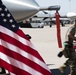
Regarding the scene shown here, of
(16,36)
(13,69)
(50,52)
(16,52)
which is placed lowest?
(50,52)

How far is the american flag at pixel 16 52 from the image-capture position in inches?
124

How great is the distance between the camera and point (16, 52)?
3166 mm

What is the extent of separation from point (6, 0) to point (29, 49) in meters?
4.69

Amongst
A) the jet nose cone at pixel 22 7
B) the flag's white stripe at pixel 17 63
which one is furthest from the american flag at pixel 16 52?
the jet nose cone at pixel 22 7

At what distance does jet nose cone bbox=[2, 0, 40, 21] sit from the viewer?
7605 mm

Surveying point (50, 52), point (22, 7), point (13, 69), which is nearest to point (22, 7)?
point (22, 7)

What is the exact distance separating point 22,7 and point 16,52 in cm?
458

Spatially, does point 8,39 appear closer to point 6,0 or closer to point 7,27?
point 7,27

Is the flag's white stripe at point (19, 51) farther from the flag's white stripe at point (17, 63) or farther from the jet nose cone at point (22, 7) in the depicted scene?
the jet nose cone at point (22, 7)

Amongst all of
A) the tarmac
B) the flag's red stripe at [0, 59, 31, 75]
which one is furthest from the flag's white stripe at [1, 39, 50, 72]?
the tarmac

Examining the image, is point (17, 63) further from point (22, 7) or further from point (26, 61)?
point (22, 7)

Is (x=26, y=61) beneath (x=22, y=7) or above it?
above

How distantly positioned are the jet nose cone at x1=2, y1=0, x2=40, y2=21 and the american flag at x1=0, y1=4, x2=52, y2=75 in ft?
14.4

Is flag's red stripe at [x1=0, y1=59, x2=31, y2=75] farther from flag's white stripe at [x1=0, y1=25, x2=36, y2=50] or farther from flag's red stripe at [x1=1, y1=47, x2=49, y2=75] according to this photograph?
flag's white stripe at [x1=0, y1=25, x2=36, y2=50]
